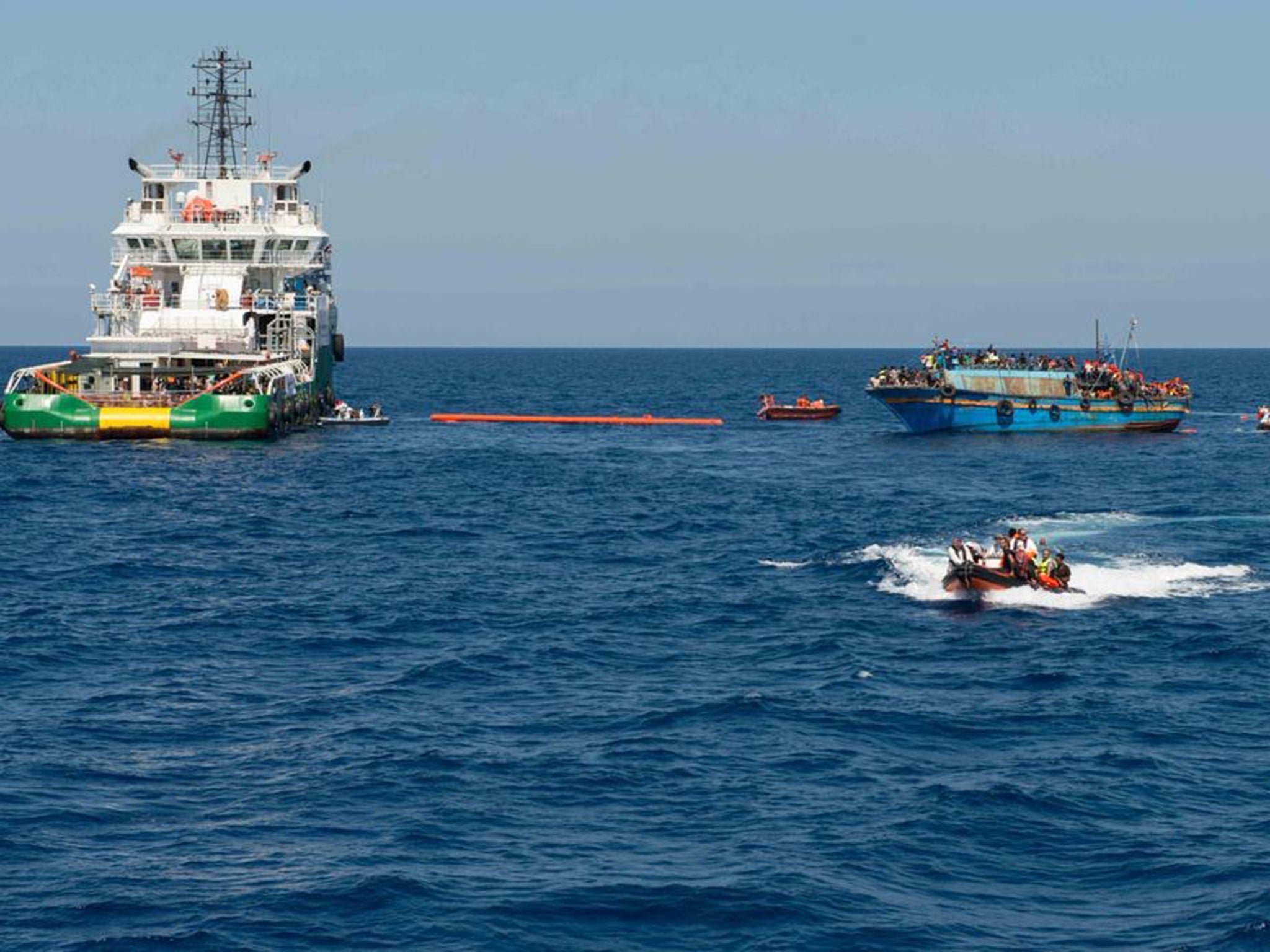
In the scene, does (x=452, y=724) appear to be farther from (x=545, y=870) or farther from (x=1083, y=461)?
(x=1083, y=461)

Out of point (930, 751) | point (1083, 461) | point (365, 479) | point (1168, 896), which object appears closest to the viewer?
point (1168, 896)

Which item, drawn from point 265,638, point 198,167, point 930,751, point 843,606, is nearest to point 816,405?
point 198,167

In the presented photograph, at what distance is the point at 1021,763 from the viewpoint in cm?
3978

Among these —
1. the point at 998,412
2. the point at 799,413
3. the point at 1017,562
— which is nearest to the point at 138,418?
the point at 1017,562

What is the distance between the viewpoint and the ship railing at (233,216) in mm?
128250

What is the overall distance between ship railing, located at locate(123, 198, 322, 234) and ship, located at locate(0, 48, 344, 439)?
5.0 inches

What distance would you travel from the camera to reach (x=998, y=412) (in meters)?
135

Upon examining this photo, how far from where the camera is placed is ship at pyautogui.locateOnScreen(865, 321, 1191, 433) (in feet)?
441

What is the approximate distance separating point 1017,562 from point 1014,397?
76958 mm

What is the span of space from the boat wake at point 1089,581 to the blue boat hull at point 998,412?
63.3 m

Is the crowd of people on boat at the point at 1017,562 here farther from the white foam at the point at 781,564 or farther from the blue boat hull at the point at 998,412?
the blue boat hull at the point at 998,412

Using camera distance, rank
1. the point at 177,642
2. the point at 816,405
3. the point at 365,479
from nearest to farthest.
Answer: the point at 177,642 → the point at 365,479 → the point at 816,405

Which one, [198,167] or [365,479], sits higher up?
[198,167]

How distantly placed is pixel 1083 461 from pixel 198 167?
69.4 meters
